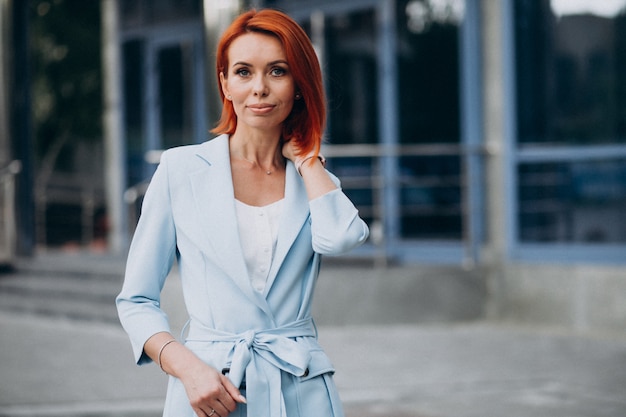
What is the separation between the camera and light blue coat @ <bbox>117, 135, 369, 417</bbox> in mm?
1991

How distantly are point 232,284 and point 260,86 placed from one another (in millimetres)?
406

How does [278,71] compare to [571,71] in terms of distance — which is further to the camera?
[571,71]

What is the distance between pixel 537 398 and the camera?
5938 millimetres

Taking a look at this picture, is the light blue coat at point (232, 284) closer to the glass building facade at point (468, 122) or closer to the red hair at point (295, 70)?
the red hair at point (295, 70)

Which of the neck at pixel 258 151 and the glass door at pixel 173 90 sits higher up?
the glass door at pixel 173 90

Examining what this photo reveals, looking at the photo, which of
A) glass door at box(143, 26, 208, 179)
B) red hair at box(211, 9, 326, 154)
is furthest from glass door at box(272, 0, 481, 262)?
red hair at box(211, 9, 326, 154)

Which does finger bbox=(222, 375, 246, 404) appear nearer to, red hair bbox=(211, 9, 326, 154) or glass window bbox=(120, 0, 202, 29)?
red hair bbox=(211, 9, 326, 154)

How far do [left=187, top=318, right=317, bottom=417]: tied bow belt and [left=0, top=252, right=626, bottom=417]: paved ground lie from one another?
12.1ft

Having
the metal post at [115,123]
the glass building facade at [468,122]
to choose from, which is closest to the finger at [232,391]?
the glass building facade at [468,122]

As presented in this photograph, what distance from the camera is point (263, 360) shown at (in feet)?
6.56

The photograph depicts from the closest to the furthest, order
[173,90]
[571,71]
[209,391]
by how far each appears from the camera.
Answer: [209,391]
[571,71]
[173,90]

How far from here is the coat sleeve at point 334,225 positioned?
6.59ft

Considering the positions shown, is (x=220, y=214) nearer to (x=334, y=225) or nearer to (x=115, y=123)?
(x=334, y=225)

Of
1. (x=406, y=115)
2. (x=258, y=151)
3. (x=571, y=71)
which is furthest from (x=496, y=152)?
(x=258, y=151)
